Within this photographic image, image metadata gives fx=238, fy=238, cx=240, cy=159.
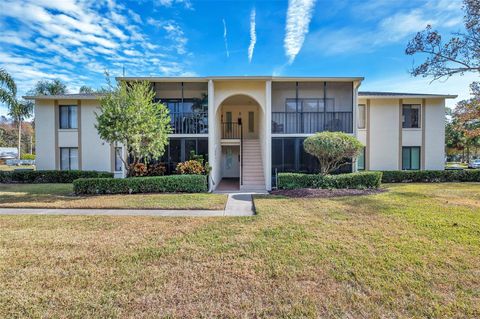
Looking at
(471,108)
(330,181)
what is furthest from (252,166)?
(471,108)

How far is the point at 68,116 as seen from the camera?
1761 cm

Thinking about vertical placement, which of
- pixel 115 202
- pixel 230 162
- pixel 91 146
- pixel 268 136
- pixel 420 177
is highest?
pixel 268 136

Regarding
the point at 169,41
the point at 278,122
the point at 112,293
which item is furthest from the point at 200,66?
the point at 112,293

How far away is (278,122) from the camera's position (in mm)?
14617

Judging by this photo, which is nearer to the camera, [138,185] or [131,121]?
[131,121]

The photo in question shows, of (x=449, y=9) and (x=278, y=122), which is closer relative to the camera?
(x=449, y=9)

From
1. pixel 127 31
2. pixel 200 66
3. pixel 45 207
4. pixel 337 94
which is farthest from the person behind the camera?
pixel 200 66

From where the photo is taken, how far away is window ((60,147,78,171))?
17703 mm

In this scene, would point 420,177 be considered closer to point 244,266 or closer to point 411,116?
point 411,116

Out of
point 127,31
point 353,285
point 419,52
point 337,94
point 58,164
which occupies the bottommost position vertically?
point 353,285

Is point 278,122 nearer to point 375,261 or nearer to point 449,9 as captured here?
point 449,9

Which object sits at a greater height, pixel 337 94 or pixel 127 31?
pixel 127 31

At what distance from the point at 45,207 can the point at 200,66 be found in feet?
41.0

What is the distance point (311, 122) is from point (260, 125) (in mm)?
3985
